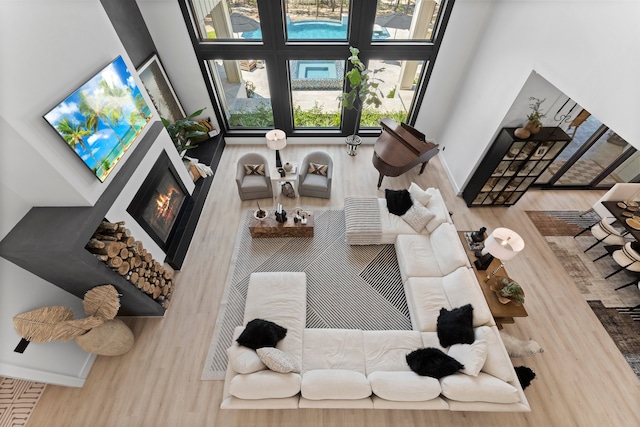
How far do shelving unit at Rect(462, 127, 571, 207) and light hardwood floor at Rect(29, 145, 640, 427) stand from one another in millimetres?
1066

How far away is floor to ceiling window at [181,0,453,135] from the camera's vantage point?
4.69 meters

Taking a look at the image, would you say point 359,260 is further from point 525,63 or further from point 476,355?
point 525,63

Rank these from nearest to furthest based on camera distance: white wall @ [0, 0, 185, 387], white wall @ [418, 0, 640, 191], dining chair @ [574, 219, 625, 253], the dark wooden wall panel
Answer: white wall @ [0, 0, 185, 387] → white wall @ [418, 0, 640, 191] → the dark wooden wall panel → dining chair @ [574, 219, 625, 253]

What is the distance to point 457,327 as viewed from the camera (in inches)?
122

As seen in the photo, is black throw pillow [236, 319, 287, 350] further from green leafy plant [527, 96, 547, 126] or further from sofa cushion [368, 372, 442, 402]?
green leafy plant [527, 96, 547, 126]

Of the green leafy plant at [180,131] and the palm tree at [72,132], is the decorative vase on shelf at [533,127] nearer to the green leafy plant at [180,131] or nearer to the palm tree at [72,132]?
the green leafy plant at [180,131]

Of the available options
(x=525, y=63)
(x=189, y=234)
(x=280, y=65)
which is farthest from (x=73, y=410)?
(x=525, y=63)

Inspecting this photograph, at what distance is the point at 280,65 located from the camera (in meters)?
5.27

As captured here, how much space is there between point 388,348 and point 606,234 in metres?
4.19

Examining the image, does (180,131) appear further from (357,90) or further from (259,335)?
(259,335)

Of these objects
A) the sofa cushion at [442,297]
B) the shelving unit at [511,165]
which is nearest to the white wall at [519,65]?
the shelving unit at [511,165]

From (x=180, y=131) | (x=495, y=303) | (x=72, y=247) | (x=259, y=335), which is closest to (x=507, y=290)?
(x=495, y=303)

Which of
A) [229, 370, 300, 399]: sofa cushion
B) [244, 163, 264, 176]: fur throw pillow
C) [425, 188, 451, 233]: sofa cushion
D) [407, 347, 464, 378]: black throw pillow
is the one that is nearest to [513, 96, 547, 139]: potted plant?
[425, 188, 451, 233]: sofa cushion

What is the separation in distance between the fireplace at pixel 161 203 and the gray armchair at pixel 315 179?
2.15 m
